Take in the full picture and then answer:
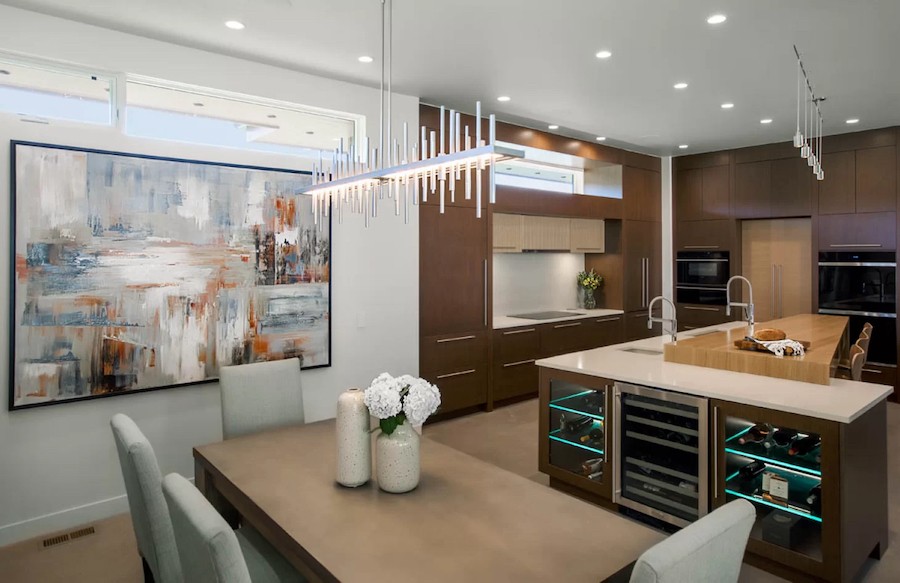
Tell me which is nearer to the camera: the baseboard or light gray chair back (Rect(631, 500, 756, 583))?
light gray chair back (Rect(631, 500, 756, 583))

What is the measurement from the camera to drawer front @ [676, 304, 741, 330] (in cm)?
706

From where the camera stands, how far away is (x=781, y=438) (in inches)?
111

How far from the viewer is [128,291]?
11.2ft

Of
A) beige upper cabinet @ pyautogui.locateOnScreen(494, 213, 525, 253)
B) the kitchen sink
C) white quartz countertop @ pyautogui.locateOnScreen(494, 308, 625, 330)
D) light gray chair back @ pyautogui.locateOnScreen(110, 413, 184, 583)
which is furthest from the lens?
beige upper cabinet @ pyautogui.locateOnScreen(494, 213, 525, 253)

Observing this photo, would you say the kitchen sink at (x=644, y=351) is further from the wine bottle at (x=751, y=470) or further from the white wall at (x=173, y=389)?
the white wall at (x=173, y=389)

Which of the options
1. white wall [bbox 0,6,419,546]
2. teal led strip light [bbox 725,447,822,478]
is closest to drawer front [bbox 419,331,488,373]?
white wall [bbox 0,6,419,546]

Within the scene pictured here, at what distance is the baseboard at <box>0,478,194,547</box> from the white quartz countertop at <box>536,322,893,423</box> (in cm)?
273

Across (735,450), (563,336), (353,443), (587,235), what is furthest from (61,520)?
(587,235)

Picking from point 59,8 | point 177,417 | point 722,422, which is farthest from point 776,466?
point 59,8

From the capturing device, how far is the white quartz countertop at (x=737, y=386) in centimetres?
256

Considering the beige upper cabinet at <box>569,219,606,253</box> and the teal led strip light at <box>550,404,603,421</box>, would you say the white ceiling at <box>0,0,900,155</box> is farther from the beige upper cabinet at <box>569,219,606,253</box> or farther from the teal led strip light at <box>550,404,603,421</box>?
the teal led strip light at <box>550,404,603,421</box>

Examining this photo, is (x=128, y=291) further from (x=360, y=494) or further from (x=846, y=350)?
(x=846, y=350)

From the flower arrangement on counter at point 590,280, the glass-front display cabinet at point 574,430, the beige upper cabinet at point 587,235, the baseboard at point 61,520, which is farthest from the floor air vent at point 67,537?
the flower arrangement on counter at point 590,280

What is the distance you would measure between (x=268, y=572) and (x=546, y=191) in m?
4.95
